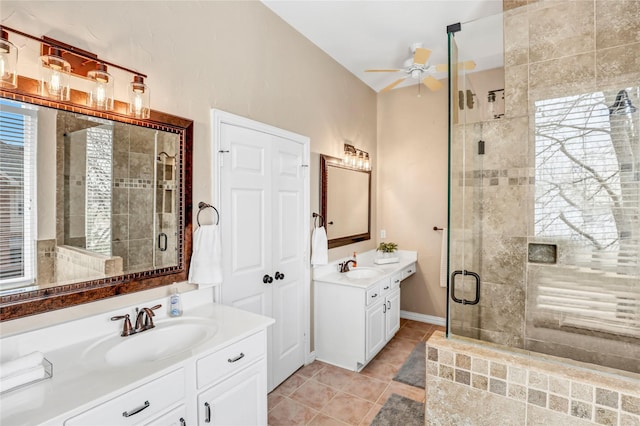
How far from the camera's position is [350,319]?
2852mm

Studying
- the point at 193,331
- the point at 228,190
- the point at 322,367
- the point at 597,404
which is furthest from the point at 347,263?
the point at 597,404

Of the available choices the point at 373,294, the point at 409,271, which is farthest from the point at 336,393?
the point at 409,271

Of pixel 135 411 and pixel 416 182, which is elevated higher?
pixel 416 182

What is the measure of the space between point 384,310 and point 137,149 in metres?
2.56

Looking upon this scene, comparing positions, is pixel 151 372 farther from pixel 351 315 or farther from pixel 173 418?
pixel 351 315

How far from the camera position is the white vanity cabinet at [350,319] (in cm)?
281

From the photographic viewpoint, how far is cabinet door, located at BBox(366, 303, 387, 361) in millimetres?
2875

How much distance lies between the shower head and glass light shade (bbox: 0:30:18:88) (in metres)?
2.88

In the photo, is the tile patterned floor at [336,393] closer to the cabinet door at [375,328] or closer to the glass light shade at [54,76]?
the cabinet door at [375,328]

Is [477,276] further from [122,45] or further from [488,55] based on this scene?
[122,45]

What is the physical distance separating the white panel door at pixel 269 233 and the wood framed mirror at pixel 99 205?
334 millimetres

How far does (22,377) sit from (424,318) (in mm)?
3911

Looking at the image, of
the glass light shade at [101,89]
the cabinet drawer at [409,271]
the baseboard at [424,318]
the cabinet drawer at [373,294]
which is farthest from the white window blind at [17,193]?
the baseboard at [424,318]

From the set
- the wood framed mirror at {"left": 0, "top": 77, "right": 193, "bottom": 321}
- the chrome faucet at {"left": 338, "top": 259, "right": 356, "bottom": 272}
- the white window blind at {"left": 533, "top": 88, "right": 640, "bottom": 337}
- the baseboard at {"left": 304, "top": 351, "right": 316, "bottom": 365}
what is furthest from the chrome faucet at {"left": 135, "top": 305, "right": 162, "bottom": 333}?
the white window blind at {"left": 533, "top": 88, "right": 640, "bottom": 337}
